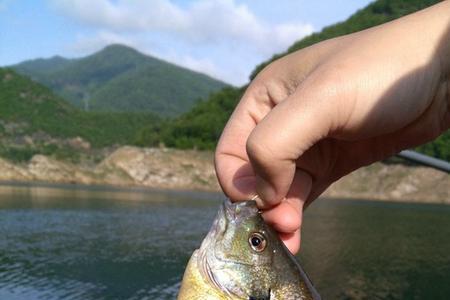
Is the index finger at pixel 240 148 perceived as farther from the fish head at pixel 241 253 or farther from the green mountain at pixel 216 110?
the green mountain at pixel 216 110

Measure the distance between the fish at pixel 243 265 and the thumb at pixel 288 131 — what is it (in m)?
0.46

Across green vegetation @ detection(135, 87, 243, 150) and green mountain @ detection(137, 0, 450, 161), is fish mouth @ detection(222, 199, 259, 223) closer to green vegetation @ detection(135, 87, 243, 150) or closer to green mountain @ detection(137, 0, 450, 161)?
green mountain @ detection(137, 0, 450, 161)

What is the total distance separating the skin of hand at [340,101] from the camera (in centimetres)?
279

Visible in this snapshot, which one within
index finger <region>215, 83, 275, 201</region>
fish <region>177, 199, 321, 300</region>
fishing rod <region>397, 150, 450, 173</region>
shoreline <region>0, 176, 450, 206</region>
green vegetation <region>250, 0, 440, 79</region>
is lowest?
shoreline <region>0, 176, 450, 206</region>

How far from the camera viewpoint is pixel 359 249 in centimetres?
4459

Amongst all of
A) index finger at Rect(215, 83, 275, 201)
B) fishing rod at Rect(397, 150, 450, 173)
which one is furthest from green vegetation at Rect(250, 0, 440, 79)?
index finger at Rect(215, 83, 275, 201)

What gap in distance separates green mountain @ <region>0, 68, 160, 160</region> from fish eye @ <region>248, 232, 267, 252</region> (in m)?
154

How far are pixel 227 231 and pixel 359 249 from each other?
141 feet

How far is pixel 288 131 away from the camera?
279 centimetres

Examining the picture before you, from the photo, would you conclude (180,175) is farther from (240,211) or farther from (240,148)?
(240,211)

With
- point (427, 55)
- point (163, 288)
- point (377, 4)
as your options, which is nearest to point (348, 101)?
point (427, 55)

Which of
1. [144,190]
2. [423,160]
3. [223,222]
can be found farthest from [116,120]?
[223,222]

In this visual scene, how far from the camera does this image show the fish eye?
10.7ft

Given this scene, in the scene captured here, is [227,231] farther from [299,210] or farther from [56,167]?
[56,167]
